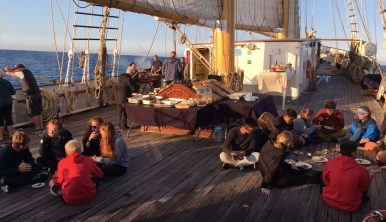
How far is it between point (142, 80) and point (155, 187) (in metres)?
7.29

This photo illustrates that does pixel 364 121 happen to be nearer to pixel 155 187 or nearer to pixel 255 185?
pixel 255 185

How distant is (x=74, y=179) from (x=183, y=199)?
138 cm

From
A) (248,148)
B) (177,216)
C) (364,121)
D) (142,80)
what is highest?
(142,80)

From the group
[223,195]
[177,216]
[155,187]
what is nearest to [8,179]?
[155,187]

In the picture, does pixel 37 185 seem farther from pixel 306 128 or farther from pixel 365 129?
pixel 365 129

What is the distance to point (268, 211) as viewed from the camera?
4.34m

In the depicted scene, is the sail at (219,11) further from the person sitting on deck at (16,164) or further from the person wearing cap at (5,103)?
the person wearing cap at (5,103)

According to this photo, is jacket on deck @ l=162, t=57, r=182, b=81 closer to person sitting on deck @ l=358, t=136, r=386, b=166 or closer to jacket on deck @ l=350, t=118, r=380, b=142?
jacket on deck @ l=350, t=118, r=380, b=142

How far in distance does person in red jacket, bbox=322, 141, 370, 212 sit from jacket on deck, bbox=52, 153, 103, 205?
2992mm

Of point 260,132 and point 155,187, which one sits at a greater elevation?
point 260,132

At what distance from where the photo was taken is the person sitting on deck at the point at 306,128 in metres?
7.21

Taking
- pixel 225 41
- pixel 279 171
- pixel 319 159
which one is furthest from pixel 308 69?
pixel 279 171

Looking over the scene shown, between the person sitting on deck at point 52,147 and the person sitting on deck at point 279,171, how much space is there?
306cm

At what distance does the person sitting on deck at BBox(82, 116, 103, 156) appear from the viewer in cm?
571
